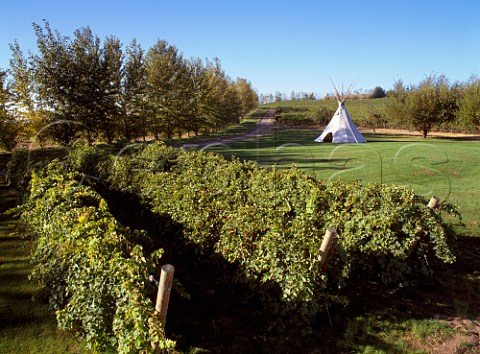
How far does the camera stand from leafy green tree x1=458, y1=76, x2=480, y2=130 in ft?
115

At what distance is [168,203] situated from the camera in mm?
7375

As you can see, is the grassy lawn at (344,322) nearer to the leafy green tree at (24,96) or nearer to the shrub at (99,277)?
the shrub at (99,277)

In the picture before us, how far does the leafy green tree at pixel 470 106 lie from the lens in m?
34.9

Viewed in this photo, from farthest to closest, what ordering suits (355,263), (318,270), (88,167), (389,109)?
1. (389,109)
2. (88,167)
3. (355,263)
4. (318,270)

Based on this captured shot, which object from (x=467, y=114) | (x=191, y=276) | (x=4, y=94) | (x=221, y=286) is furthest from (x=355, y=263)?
(x=467, y=114)

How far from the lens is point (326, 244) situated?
478 cm

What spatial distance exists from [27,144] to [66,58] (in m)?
6.61

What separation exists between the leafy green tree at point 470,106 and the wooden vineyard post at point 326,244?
39.4 metres

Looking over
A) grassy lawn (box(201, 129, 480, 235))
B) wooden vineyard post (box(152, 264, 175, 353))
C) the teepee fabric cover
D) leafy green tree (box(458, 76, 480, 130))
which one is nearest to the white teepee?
the teepee fabric cover

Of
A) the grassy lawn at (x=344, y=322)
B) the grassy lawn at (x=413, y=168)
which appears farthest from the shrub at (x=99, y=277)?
the grassy lawn at (x=413, y=168)

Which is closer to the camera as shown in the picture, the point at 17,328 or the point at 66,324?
the point at 66,324

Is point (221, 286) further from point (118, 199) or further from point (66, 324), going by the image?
point (118, 199)

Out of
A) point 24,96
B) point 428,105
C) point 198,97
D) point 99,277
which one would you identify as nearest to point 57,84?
point 24,96

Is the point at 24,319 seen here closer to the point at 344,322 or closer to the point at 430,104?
the point at 344,322
